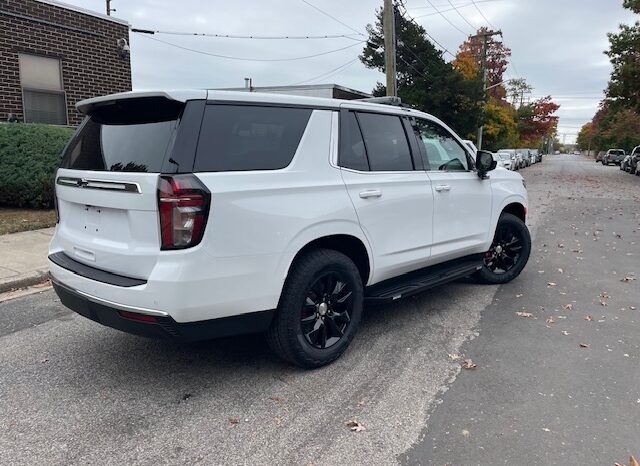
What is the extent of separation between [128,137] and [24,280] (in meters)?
3.46

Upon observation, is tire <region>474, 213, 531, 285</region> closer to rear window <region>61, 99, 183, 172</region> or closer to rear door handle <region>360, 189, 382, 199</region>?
rear door handle <region>360, 189, 382, 199</region>

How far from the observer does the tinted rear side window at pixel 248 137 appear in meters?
3.12

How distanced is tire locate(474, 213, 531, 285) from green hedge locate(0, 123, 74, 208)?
7.36 m

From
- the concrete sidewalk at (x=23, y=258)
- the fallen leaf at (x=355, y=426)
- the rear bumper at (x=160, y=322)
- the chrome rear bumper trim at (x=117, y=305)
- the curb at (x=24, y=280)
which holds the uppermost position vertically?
the chrome rear bumper trim at (x=117, y=305)

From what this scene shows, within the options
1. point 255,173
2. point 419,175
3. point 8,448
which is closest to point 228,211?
point 255,173

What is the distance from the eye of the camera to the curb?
5643mm

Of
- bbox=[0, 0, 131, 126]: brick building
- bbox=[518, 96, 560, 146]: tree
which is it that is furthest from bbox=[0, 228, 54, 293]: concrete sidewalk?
bbox=[518, 96, 560, 146]: tree

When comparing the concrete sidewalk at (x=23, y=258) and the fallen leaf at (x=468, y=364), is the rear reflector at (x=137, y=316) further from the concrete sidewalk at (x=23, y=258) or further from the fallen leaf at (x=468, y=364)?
the concrete sidewalk at (x=23, y=258)

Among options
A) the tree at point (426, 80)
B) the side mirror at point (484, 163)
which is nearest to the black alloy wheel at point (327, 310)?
the side mirror at point (484, 163)

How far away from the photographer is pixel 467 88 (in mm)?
26000

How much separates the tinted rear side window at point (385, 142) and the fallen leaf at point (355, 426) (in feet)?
6.36

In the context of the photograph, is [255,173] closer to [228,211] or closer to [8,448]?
[228,211]

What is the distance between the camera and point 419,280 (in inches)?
181

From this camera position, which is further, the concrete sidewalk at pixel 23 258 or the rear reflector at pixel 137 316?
the concrete sidewalk at pixel 23 258
